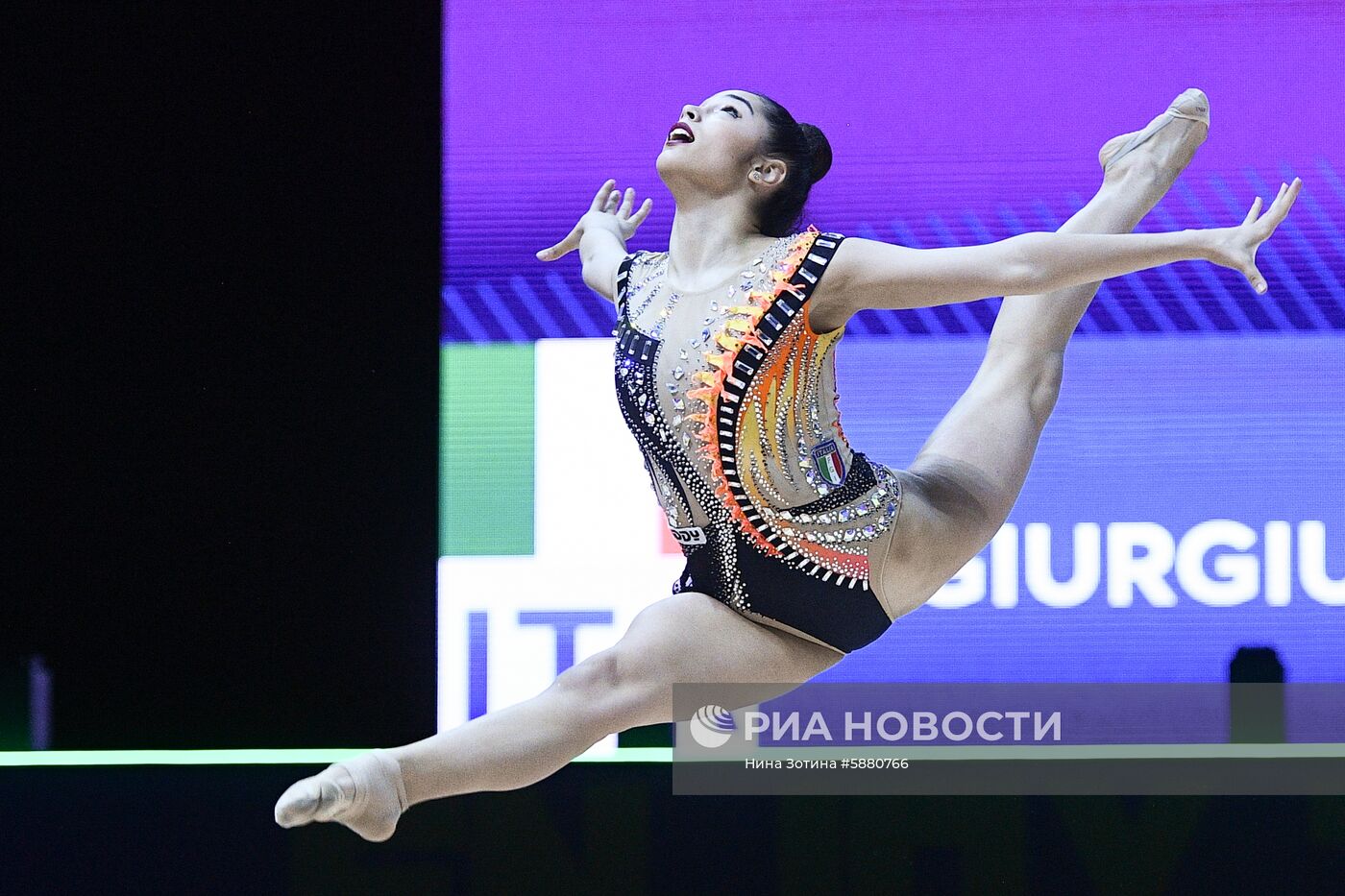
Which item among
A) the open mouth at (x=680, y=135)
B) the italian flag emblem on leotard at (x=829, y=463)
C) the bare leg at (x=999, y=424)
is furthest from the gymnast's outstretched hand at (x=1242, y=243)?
the open mouth at (x=680, y=135)

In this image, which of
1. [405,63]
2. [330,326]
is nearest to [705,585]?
[330,326]

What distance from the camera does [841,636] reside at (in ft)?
9.48

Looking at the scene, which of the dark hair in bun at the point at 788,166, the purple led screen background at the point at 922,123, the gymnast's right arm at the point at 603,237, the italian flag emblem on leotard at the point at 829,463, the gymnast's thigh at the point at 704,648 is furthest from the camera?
the purple led screen background at the point at 922,123

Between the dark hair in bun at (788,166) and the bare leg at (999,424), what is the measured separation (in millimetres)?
541

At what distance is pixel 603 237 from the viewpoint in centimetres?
331

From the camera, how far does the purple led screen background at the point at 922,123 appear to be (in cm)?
374

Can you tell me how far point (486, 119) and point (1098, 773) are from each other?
211 centimetres

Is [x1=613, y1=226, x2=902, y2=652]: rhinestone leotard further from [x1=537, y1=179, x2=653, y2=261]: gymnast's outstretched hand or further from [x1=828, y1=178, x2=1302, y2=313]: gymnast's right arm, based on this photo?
[x1=537, y1=179, x2=653, y2=261]: gymnast's outstretched hand

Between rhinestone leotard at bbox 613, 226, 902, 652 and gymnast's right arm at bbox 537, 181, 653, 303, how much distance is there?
327 millimetres

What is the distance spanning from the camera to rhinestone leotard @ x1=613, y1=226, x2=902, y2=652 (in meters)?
2.77

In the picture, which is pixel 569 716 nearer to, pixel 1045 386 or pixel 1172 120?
pixel 1045 386

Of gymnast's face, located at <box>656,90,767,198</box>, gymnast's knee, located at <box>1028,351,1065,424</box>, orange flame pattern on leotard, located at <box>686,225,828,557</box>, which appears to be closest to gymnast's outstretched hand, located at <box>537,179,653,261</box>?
gymnast's face, located at <box>656,90,767,198</box>

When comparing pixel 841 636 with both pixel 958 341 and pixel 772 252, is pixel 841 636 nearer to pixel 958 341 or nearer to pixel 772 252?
pixel 772 252

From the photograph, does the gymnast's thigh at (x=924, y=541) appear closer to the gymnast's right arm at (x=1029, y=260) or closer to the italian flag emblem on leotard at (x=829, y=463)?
the italian flag emblem on leotard at (x=829, y=463)
